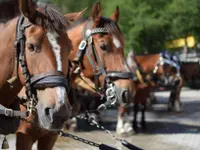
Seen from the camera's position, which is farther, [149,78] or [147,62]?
[147,62]

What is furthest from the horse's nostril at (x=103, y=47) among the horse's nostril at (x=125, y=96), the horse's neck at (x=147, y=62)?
the horse's neck at (x=147, y=62)

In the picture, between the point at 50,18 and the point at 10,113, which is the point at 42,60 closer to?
the point at 50,18

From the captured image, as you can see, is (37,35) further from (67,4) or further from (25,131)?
(67,4)

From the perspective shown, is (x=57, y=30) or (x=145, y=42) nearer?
(x=57, y=30)

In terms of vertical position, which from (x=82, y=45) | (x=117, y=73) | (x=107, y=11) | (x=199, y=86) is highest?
(x=107, y=11)

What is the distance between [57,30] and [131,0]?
39.1 feet

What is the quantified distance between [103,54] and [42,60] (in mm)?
2410

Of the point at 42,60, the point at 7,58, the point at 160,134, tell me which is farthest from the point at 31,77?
the point at 160,134

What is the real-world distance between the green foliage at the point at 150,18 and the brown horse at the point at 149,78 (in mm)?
2145

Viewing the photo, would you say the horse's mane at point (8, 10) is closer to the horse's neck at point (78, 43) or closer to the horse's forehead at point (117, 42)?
the horse's neck at point (78, 43)

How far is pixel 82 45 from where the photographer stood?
214 inches

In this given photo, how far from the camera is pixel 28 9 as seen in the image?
3.09m

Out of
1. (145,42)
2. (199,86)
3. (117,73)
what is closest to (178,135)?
(117,73)

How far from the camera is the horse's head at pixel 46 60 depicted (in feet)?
9.50
